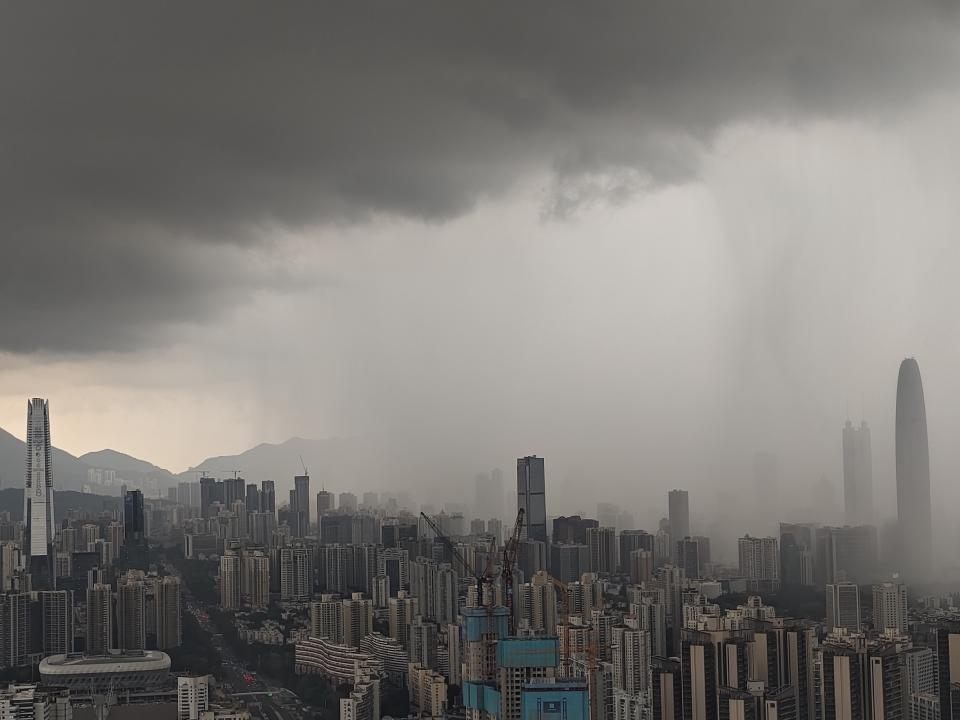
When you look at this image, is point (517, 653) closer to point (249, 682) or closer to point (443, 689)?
point (443, 689)

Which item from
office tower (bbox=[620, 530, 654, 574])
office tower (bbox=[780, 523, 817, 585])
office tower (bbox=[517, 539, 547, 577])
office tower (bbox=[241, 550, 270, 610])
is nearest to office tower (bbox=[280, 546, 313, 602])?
office tower (bbox=[241, 550, 270, 610])

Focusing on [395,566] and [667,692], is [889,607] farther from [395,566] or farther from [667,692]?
[395,566]

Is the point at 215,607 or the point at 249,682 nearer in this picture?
the point at 249,682

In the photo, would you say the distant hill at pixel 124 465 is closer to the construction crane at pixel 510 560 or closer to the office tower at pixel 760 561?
the construction crane at pixel 510 560

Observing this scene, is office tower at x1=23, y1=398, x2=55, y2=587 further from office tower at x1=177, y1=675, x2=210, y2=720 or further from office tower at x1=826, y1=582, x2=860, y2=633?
office tower at x1=826, y1=582, x2=860, y2=633

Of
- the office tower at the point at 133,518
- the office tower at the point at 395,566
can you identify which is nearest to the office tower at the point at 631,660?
the office tower at the point at 395,566

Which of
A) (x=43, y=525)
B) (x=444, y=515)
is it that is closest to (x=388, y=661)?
(x=444, y=515)
